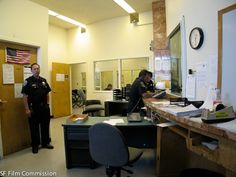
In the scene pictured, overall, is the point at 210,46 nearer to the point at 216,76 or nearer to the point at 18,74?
the point at 216,76

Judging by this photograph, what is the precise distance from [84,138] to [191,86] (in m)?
1.67

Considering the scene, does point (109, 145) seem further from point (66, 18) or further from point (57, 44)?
point (57, 44)

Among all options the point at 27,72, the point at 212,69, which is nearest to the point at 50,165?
the point at 27,72

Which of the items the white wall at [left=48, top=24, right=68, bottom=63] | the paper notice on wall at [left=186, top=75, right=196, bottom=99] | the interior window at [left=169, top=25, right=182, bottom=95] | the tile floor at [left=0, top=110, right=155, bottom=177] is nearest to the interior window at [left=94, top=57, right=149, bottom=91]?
the white wall at [left=48, top=24, right=68, bottom=63]

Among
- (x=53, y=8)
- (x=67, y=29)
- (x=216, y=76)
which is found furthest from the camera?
(x=67, y=29)

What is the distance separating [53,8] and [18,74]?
8.34ft

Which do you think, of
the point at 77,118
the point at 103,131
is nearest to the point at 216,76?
the point at 103,131

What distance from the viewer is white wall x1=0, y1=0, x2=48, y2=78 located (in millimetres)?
3730

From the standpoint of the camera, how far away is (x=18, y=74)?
13.0 feet

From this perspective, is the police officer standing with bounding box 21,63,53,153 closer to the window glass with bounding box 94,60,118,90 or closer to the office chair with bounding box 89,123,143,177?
the office chair with bounding box 89,123,143,177

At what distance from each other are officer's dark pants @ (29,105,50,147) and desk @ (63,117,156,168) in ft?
3.48

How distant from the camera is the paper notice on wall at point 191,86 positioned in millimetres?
2439

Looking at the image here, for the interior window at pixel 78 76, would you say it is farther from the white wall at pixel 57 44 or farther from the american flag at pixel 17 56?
the american flag at pixel 17 56

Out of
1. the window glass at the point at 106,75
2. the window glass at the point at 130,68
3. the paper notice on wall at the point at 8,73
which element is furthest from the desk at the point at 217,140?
the window glass at the point at 106,75
